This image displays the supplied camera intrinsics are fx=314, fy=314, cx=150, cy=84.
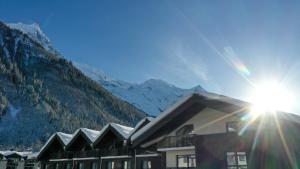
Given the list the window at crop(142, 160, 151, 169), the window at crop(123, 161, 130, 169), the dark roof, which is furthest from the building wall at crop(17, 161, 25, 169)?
the dark roof

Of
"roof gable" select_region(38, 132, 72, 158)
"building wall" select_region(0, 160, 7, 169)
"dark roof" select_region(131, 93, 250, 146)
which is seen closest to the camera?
"dark roof" select_region(131, 93, 250, 146)

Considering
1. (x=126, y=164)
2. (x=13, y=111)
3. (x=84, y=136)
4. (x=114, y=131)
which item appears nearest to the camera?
(x=114, y=131)

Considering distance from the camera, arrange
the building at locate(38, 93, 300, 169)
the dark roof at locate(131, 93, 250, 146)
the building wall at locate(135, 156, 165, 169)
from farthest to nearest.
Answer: the building wall at locate(135, 156, 165, 169), the dark roof at locate(131, 93, 250, 146), the building at locate(38, 93, 300, 169)

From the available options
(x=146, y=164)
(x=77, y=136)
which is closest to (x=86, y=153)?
(x=77, y=136)

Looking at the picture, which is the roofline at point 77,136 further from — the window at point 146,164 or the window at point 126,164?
the window at point 146,164

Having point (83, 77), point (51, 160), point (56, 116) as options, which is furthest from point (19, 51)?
point (51, 160)

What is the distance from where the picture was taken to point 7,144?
86375 millimetres

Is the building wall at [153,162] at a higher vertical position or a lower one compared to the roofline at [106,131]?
lower

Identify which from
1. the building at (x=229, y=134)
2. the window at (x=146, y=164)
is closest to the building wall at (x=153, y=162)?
the window at (x=146, y=164)

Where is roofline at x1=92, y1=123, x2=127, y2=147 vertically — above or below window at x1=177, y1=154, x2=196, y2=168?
above

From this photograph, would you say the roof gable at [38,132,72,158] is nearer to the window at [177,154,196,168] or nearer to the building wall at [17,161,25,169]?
the window at [177,154,196,168]

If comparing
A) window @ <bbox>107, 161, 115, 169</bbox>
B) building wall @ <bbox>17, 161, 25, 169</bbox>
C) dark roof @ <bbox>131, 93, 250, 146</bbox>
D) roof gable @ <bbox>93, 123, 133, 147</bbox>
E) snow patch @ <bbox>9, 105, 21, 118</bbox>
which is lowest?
building wall @ <bbox>17, 161, 25, 169</bbox>

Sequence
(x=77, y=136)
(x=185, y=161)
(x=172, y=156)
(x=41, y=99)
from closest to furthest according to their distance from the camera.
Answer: (x=185, y=161) < (x=172, y=156) < (x=77, y=136) < (x=41, y=99)

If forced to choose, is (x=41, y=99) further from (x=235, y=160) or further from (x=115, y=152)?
(x=235, y=160)
